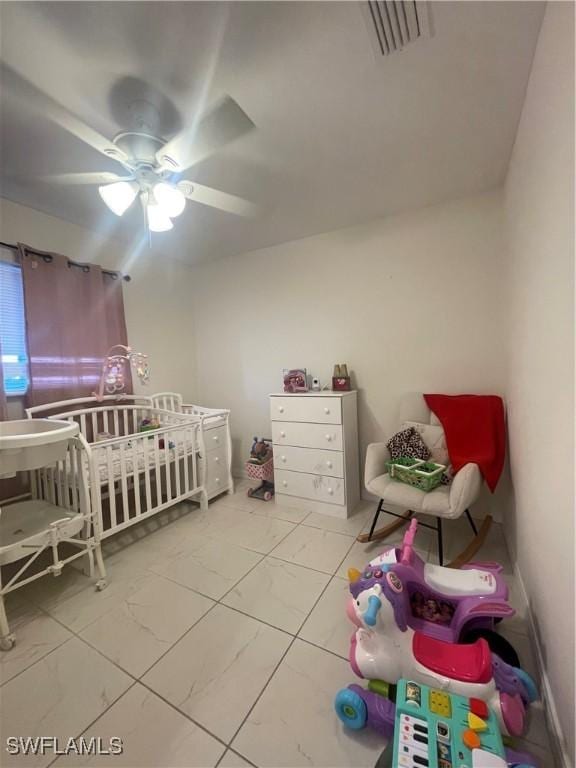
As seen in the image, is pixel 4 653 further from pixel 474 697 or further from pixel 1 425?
pixel 474 697

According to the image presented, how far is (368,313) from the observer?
8.20ft

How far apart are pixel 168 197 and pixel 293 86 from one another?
716 mm

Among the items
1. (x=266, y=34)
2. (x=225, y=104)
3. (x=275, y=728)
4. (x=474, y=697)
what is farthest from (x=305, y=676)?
(x=266, y=34)

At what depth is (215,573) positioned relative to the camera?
1.74 m

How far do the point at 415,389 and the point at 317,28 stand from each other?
2031 millimetres

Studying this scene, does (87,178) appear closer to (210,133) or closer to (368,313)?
(210,133)

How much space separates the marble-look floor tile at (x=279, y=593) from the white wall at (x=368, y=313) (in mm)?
1190

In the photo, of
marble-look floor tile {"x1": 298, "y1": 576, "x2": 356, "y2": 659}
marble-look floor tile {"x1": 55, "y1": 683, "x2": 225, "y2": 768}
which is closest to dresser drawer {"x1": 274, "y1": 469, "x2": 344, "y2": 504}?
marble-look floor tile {"x1": 298, "y1": 576, "x2": 356, "y2": 659}

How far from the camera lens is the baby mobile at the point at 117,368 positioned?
2401mm

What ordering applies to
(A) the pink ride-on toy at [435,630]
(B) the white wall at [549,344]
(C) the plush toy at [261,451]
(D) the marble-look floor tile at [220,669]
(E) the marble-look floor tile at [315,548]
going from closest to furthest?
(B) the white wall at [549,344], (A) the pink ride-on toy at [435,630], (D) the marble-look floor tile at [220,669], (E) the marble-look floor tile at [315,548], (C) the plush toy at [261,451]

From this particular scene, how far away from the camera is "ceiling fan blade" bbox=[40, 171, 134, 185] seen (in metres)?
1.42

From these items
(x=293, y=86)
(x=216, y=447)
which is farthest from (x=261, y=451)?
(x=293, y=86)

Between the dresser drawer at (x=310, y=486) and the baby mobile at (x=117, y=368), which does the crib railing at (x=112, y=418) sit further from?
the dresser drawer at (x=310, y=486)

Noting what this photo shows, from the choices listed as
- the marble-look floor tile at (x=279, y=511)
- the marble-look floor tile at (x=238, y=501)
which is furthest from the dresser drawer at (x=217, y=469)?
the marble-look floor tile at (x=279, y=511)
